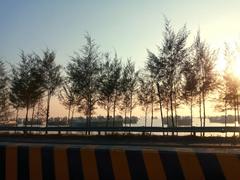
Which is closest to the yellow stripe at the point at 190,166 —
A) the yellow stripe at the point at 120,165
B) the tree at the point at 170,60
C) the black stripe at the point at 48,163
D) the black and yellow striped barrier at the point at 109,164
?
the black and yellow striped barrier at the point at 109,164

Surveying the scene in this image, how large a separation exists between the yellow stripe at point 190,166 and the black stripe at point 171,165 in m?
0.04

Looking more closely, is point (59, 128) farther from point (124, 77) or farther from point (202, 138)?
point (124, 77)

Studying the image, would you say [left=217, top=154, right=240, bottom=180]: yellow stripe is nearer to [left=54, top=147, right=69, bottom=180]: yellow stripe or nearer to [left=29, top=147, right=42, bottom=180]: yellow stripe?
[left=54, top=147, right=69, bottom=180]: yellow stripe

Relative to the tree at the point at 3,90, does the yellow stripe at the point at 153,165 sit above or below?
below

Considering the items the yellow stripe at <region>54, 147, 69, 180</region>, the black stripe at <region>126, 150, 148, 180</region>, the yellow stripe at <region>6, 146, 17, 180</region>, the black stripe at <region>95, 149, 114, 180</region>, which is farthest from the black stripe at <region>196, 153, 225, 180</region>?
the yellow stripe at <region>6, 146, 17, 180</region>

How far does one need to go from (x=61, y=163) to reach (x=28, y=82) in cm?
3664

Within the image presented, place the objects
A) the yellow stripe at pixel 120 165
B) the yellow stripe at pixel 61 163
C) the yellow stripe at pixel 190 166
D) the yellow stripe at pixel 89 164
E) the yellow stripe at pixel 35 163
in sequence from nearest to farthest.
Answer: the yellow stripe at pixel 190 166, the yellow stripe at pixel 120 165, the yellow stripe at pixel 89 164, the yellow stripe at pixel 61 163, the yellow stripe at pixel 35 163

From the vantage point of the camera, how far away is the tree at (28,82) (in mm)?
40750

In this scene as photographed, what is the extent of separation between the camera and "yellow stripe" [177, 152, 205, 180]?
16.4 ft

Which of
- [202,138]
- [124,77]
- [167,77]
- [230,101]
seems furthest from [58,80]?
[202,138]

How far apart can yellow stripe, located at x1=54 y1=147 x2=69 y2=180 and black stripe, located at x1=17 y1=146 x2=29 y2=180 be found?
0.39 metres

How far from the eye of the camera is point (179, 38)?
33906 millimetres

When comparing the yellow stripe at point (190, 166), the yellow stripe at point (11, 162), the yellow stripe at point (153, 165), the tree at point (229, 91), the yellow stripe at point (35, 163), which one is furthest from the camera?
the tree at point (229, 91)

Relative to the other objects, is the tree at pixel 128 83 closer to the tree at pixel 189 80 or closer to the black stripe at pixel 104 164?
the tree at pixel 189 80
